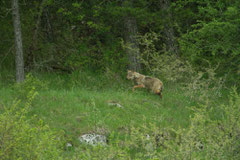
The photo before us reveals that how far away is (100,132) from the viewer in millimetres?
9023

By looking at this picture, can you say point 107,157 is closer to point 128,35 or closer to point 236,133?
point 236,133

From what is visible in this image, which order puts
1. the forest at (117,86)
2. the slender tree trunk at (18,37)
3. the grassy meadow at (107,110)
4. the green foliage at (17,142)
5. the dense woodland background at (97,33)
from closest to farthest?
the green foliage at (17,142) < the forest at (117,86) < the grassy meadow at (107,110) < the slender tree trunk at (18,37) < the dense woodland background at (97,33)

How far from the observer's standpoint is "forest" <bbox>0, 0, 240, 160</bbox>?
592cm

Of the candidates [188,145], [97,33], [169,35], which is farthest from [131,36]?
[188,145]

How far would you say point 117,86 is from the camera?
14188 mm

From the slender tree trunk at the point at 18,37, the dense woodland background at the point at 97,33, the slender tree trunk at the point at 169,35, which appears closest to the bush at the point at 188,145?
the slender tree trunk at the point at 18,37

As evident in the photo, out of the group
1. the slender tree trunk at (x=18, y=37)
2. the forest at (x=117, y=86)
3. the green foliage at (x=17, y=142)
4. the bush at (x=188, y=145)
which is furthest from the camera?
the slender tree trunk at (x=18, y=37)

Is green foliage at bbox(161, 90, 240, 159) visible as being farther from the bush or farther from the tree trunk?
the tree trunk

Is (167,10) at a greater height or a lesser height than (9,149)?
greater

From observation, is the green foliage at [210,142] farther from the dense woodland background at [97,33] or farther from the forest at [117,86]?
the dense woodland background at [97,33]

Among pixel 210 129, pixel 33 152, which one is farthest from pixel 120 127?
pixel 33 152

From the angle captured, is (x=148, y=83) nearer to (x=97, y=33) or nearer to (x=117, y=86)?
(x=117, y=86)

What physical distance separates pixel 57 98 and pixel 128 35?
6284 mm

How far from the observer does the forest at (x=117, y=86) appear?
592 cm
